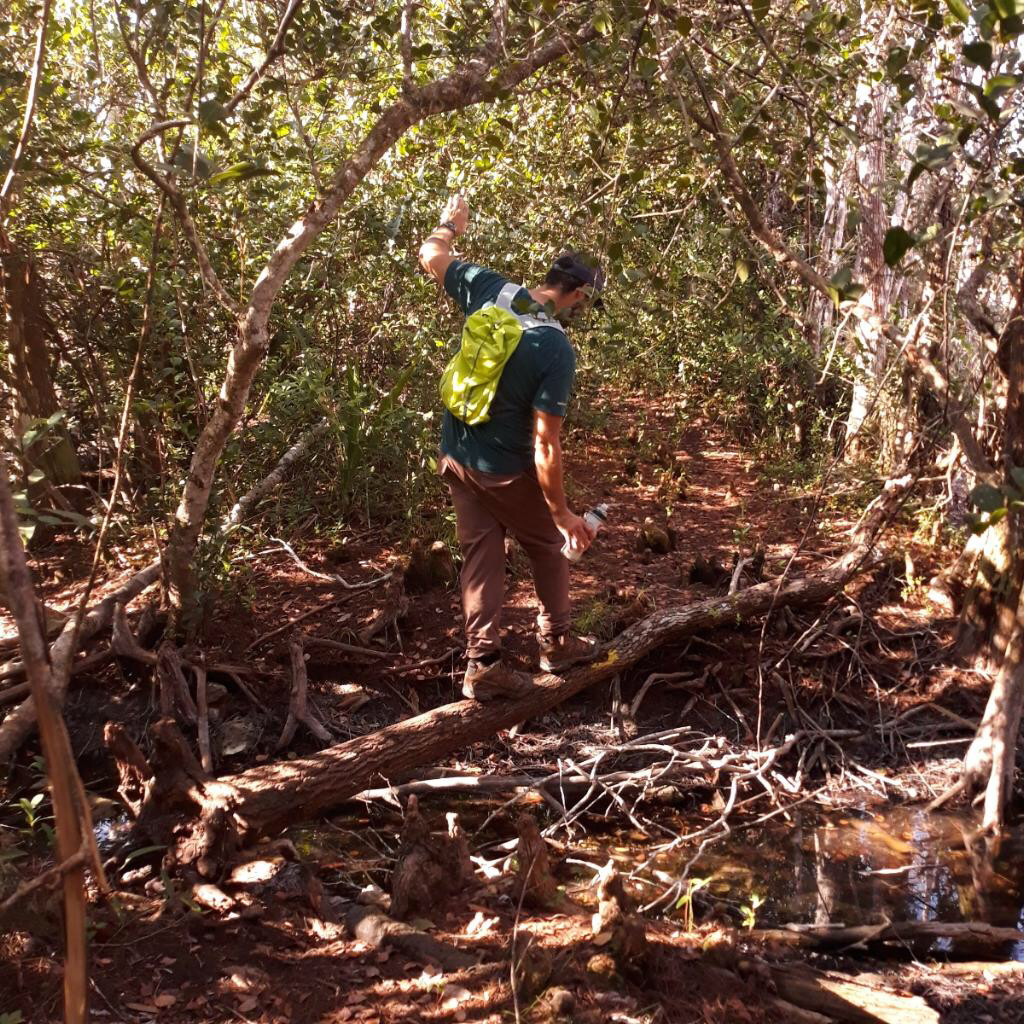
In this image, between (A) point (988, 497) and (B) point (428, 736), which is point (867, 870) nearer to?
(B) point (428, 736)

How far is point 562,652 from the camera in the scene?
5016mm

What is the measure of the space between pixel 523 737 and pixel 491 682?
79 centimetres

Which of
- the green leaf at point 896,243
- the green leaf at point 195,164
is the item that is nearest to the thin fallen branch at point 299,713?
the green leaf at point 195,164

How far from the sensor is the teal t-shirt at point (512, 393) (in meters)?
4.07

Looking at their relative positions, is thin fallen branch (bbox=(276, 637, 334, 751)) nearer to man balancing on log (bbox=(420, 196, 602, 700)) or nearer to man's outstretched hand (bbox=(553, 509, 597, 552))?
man balancing on log (bbox=(420, 196, 602, 700))

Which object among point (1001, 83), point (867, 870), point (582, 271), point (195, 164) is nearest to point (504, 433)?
point (582, 271)

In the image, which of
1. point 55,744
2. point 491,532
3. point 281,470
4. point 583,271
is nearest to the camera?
point 55,744

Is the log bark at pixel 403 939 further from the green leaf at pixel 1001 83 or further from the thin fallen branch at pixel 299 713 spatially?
the green leaf at pixel 1001 83

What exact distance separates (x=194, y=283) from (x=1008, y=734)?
548 cm

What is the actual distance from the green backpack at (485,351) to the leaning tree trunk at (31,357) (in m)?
2.51

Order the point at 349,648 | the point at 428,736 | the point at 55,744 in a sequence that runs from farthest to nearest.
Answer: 1. the point at 349,648
2. the point at 428,736
3. the point at 55,744

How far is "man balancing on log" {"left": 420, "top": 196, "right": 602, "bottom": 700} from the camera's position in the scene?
13.4 ft

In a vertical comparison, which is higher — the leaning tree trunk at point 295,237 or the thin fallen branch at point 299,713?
the leaning tree trunk at point 295,237

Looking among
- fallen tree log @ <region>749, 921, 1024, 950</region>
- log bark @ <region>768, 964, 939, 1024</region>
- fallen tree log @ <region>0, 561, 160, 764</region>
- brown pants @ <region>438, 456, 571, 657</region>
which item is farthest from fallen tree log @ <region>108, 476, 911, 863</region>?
log bark @ <region>768, 964, 939, 1024</region>
